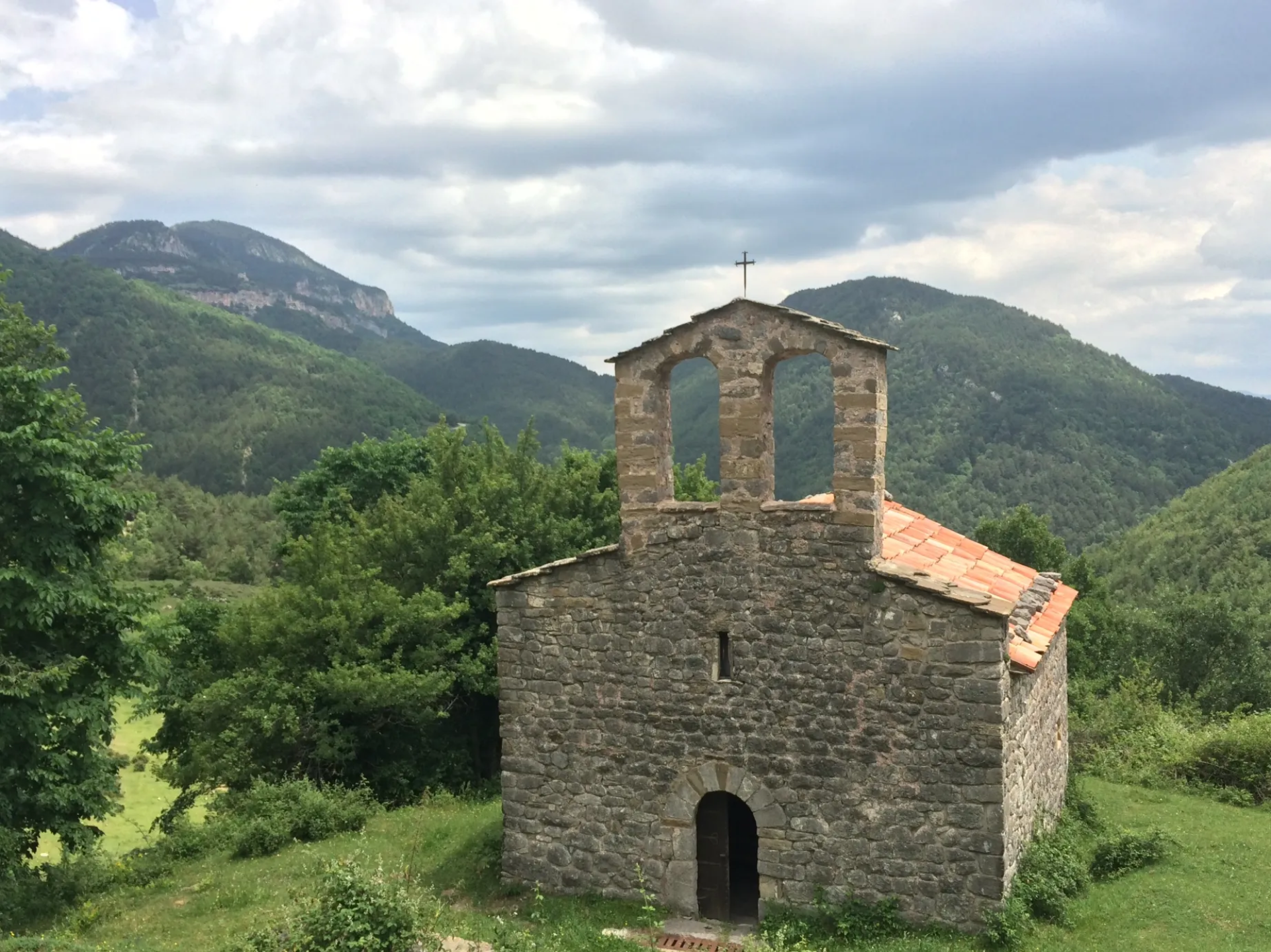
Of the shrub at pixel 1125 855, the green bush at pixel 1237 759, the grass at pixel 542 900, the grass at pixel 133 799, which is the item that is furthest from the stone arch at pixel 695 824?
the grass at pixel 133 799

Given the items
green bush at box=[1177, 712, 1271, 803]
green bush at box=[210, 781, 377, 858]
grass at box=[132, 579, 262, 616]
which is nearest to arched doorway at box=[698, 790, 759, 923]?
green bush at box=[210, 781, 377, 858]

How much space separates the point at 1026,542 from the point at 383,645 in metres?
22.7

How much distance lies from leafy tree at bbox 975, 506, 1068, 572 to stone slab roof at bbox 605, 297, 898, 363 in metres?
23.9

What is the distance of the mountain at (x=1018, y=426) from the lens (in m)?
75.5

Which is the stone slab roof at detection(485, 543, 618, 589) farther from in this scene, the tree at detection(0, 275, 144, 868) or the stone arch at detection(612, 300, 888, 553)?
the tree at detection(0, 275, 144, 868)

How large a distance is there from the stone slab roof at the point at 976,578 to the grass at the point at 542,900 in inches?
108

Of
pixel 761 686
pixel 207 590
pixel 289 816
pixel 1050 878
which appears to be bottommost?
pixel 289 816

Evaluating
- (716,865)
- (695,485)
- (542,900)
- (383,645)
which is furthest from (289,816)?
(695,485)

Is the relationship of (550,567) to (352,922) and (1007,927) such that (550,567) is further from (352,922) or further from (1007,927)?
(1007,927)

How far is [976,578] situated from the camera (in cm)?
1140

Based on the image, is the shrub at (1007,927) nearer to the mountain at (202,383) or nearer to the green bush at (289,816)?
the green bush at (289,816)

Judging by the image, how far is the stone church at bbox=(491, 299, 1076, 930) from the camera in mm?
9094

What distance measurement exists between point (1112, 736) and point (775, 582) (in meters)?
12.0

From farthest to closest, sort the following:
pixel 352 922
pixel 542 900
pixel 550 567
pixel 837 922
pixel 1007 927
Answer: pixel 550 567 → pixel 542 900 → pixel 837 922 → pixel 1007 927 → pixel 352 922
